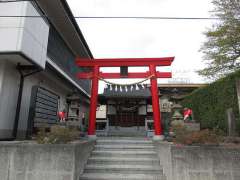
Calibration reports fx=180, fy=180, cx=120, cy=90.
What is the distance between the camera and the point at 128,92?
59.7 feet

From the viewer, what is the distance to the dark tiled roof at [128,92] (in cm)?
1697

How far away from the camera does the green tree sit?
7.97 metres

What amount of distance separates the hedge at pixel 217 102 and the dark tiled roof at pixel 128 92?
237 inches

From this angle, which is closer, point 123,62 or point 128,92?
point 123,62

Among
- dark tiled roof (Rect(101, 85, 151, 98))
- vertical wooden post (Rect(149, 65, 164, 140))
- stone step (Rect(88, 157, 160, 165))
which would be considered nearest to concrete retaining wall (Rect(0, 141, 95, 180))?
stone step (Rect(88, 157, 160, 165))

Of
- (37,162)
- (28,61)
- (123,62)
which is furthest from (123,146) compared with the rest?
(28,61)

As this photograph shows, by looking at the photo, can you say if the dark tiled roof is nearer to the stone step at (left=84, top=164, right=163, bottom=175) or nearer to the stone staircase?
the stone staircase

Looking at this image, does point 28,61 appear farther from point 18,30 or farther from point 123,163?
point 123,163

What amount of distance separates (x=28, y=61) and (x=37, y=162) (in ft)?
12.1

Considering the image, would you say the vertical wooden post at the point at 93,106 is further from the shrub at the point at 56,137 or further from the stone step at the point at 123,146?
the shrub at the point at 56,137

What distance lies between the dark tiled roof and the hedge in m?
6.01

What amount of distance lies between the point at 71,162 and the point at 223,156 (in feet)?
13.5

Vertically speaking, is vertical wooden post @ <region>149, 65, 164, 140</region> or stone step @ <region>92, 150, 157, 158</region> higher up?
vertical wooden post @ <region>149, 65, 164, 140</region>

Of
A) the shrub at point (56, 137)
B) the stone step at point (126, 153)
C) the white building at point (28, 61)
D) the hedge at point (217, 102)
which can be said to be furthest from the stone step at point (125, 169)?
Answer: the hedge at point (217, 102)
